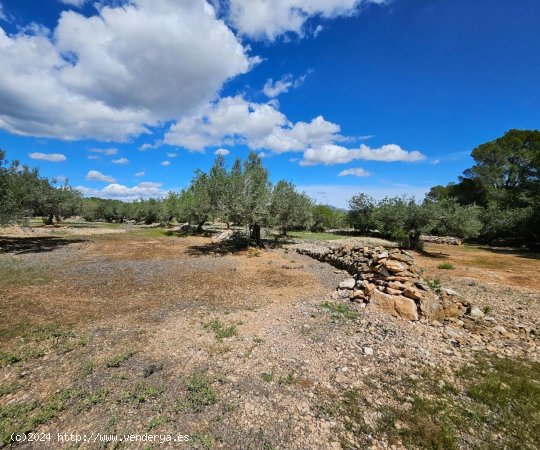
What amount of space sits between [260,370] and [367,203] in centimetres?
4711

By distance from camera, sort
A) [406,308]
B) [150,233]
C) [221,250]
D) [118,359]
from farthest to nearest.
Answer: [150,233] → [221,250] → [406,308] → [118,359]

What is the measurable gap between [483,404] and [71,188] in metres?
52.8

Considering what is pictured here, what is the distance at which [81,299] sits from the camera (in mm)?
10609

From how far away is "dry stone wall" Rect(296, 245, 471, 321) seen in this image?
30.8 feet

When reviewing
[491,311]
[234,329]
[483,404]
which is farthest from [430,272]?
[234,329]

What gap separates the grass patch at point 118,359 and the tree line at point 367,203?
1647 centimetres

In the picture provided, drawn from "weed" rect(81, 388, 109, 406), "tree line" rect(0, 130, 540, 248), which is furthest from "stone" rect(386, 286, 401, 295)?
"tree line" rect(0, 130, 540, 248)

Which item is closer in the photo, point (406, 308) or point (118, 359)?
point (118, 359)

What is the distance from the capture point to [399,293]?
1004 cm

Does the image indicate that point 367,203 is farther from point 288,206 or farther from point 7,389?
point 7,389

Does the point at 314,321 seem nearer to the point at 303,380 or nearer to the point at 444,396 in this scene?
the point at 303,380

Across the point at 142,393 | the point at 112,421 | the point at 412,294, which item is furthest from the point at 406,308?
the point at 112,421

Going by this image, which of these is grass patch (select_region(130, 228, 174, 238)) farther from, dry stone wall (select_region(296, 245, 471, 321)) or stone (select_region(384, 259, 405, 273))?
stone (select_region(384, 259, 405, 273))

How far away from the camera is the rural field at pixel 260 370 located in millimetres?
4535
